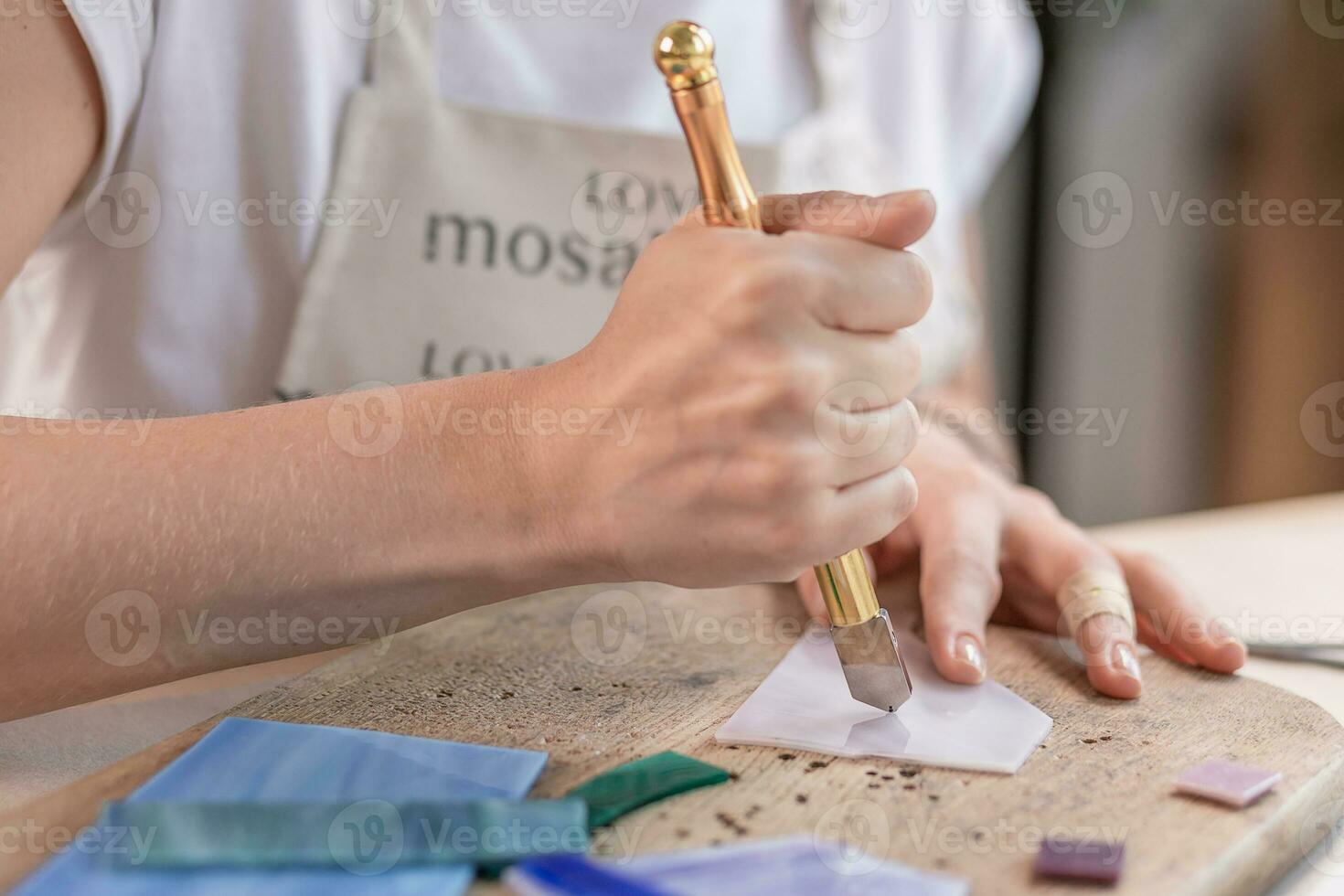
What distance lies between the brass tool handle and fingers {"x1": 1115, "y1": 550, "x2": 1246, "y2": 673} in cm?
22

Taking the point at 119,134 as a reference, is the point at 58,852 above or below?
below

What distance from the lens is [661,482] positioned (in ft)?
1.60

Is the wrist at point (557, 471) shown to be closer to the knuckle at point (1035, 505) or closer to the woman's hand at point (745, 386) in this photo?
the woman's hand at point (745, 386)

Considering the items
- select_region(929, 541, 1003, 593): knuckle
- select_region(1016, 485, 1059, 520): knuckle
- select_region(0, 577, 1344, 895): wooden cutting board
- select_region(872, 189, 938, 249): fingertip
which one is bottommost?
select_region(0, 577, 1344, 895): wooden cutting board

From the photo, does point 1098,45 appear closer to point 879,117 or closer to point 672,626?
point 879,117

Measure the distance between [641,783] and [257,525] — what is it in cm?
20

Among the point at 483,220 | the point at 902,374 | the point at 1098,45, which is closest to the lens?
the point at 902,374

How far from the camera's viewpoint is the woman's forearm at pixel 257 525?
49 cm

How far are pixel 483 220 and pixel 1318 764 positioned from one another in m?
0.62

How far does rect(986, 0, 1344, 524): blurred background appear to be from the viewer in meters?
1.95

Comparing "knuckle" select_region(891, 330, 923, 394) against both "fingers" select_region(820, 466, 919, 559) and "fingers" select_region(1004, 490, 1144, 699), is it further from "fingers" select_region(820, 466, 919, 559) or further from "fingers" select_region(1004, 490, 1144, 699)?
"fingers" select_region(1004, 490, 1144, 699)

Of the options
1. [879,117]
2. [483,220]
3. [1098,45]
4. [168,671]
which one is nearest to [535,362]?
[483,220]

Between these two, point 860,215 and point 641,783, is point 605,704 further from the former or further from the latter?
point 860,215

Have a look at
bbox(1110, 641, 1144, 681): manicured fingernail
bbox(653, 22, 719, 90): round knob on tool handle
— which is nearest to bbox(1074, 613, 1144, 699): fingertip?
bbox(1110, 641, 1144, 681): manicured fingernail
